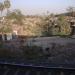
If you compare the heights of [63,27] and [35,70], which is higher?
[63,27]

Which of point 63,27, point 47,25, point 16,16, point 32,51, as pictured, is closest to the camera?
point 32,51

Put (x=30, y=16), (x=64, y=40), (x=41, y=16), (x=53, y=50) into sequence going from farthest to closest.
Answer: (x=30, y=16)
(x=41, y=16)
(x=64, y=40)
(x=53, y=50)

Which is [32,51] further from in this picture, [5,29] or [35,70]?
[5,29]

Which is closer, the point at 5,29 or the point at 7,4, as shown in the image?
the point at 5,29

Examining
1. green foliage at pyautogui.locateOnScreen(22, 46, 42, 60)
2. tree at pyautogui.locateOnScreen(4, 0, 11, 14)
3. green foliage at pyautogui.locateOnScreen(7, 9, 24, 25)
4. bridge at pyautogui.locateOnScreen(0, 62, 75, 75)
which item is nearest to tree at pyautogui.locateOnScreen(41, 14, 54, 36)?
green foliage at pyautogui.locateOnScreen(7, 9, 24, 25)

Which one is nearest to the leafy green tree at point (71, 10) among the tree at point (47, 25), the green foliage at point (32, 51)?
the tree at point (47, 25)

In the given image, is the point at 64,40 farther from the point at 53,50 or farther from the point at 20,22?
the point at 20,22

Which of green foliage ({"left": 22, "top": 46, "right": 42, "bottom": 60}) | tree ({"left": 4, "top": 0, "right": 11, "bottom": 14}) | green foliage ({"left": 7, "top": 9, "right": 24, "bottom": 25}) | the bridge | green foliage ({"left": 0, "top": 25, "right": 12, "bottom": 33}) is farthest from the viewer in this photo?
tree ({"left": 4, "top": 0, "right": 11, "bottom": 14})

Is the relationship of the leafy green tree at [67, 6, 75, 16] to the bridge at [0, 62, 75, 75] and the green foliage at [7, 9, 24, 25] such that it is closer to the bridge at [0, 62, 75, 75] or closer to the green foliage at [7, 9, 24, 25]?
the green foliage at [7, 9, 24, 25]

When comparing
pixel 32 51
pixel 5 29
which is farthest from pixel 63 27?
pixel 32 51

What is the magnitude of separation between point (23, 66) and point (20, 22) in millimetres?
11921

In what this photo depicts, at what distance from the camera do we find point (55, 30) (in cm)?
1770

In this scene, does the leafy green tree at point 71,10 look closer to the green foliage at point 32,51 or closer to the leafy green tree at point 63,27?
the leafy green tree at point 63,27

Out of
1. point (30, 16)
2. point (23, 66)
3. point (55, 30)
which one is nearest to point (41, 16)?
point (30, 16)
